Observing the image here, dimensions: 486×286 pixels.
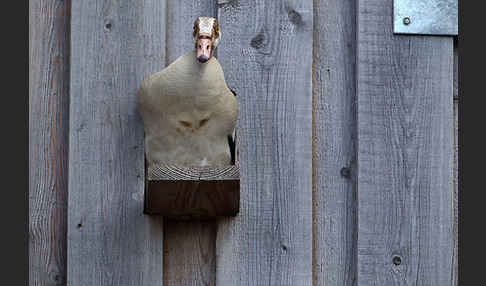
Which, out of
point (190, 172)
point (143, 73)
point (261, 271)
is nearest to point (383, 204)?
point (261, 271)

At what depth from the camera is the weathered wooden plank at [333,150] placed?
2.28 metres

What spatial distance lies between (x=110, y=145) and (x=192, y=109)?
334 millimetres

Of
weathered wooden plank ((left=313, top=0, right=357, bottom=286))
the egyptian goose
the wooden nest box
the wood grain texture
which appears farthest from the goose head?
the wood grain texture

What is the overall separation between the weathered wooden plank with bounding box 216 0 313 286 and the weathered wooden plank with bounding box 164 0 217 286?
1.3 inches

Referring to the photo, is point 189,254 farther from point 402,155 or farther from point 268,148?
point 402,155

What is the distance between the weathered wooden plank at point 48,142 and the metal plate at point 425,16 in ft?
3.10

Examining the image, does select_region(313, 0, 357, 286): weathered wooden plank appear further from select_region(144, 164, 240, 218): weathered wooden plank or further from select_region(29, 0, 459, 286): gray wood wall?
select_region(144, 164, 240, 218): weathered wooden plank

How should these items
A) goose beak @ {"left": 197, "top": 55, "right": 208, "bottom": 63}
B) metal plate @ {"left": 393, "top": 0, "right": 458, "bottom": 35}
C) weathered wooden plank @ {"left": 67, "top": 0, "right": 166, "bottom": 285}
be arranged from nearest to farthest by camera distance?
goose beak @ {"left": 197, "top": 55, "right": 208, "bottom": 63}, weathered wooden plank @ {"left": 67, "top": 0, "right": 166, "bottom": 285}, metal plate @ {"left": 393, "top": 0, "right": 458, "bottom": 35}

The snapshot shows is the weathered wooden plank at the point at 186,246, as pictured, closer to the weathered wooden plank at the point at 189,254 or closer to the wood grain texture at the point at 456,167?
the weathered wooden plank at the point at 189,254

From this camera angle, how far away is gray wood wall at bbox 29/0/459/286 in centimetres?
220

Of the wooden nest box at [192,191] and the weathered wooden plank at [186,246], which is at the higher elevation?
the wooden nest box at [192,191]

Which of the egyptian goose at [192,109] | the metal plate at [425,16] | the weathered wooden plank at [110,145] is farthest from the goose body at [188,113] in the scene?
the metal plate at [425,16]

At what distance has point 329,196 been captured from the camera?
2.28 m

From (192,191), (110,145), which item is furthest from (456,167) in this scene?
(110,145)
